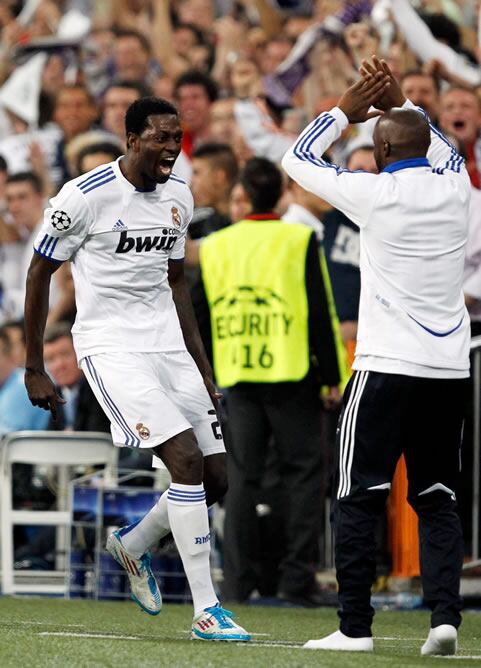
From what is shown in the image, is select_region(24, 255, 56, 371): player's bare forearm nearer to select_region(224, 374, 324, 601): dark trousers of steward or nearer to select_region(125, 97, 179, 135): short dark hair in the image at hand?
select_region(125, 97, 179, 135): short dark hair

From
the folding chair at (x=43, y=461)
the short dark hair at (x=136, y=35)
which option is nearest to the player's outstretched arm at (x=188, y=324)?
the folding chair at (x=43, y=461)

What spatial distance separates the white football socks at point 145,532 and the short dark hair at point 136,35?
28.1ft

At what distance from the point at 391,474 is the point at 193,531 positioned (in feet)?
3.15

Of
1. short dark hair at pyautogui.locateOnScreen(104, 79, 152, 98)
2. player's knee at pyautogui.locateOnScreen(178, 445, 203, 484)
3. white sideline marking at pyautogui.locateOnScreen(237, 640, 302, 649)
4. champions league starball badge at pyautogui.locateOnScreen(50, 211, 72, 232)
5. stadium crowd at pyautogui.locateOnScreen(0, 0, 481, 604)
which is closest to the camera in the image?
white sideline marking at pyautogui.locateOnScreen(237, 640, 302, 649)

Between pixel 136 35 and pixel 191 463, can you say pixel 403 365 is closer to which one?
pixel 191 463

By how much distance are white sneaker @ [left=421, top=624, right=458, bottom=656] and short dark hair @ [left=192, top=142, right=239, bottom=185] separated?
6479 millimetres

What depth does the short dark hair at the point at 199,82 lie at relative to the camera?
1348 centimetres

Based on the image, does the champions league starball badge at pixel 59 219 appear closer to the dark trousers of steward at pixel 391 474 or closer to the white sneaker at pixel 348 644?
the dark trousers of steward at pixel 391 474

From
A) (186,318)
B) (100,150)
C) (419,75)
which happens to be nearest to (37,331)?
(186,318)

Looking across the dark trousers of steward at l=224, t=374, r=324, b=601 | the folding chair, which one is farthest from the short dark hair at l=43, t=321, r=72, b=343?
Answer: the dark trousers of steward at l=224, t=374, r=324, b=601

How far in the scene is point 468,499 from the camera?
404 inches

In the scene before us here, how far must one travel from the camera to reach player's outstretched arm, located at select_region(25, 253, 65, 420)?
22.7ft

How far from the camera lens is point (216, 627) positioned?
6570mm

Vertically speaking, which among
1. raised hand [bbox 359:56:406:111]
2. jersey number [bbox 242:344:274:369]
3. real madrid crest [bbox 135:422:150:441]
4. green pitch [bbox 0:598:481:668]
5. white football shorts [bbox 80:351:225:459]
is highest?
raised hand [bbox 359:56:406:111]
